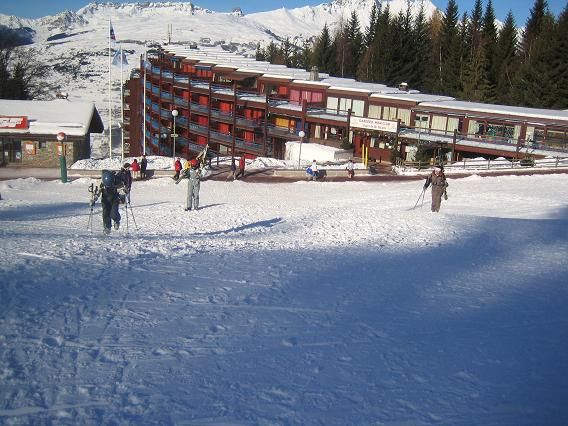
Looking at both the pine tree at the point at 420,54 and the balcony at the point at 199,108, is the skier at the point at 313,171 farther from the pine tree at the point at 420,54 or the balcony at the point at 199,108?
the pine tree at the point at 420,54

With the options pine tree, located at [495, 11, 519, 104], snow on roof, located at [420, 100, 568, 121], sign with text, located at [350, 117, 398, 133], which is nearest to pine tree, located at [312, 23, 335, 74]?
pine tree, located at [495, 11, 519, 104]

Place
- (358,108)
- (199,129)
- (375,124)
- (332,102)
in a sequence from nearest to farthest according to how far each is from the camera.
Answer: (375,124) → (358,108) → (332,102) → (199,129)

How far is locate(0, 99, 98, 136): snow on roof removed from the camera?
32.4m

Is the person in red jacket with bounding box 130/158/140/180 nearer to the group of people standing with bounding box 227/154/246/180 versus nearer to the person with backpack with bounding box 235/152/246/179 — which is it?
the group of people standing with bounding box 227/154/246/180

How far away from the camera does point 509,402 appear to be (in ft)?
17.7

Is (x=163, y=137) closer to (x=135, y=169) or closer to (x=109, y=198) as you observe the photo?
(x=135, y=169)

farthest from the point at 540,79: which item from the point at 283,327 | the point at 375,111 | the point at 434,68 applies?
the point at 283,327

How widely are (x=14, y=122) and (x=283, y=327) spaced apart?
30.6 metres

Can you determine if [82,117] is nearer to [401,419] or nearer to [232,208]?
[232,208]

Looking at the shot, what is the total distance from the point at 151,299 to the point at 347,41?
89126 millimetres

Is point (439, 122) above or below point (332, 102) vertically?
below

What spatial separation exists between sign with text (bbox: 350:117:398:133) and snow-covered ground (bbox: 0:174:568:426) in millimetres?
23875

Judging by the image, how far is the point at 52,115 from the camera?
35.2 metres

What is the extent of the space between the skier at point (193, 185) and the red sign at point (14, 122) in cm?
1885
